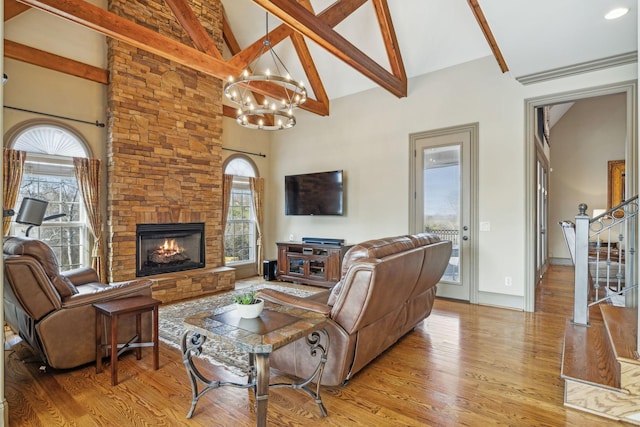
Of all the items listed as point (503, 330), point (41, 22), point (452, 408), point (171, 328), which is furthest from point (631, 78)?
point (41, 22)

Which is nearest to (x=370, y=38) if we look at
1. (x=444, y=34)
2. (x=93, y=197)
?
(x=444, y=34)

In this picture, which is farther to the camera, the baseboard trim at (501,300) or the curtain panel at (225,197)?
the curtain panel at (225,197)

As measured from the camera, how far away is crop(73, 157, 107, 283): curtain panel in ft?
15.0

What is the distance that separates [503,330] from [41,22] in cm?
670

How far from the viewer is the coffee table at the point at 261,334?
1.79 metres

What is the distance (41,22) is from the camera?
4305 mm

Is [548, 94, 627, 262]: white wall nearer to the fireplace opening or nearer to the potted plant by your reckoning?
the fireplace opening

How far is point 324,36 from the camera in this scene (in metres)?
3.85

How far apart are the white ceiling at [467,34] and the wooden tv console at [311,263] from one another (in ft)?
9.56

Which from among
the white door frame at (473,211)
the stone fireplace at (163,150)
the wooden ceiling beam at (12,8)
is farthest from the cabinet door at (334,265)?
the wooden ceiling beam at (12,8)

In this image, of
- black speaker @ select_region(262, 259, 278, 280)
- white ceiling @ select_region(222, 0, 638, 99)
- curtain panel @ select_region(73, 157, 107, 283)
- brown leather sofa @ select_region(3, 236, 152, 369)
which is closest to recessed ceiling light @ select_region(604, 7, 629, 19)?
white ceiling @ select_region(222, 0, 638, 99)

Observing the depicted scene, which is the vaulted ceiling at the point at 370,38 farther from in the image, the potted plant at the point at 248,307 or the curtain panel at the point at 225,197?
the potted plant at the point at 248,307

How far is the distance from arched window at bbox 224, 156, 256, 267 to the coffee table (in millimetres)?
4432

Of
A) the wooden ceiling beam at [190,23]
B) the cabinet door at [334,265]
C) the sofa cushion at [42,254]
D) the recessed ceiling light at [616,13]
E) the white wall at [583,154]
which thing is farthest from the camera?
the white wall at [583,154]
